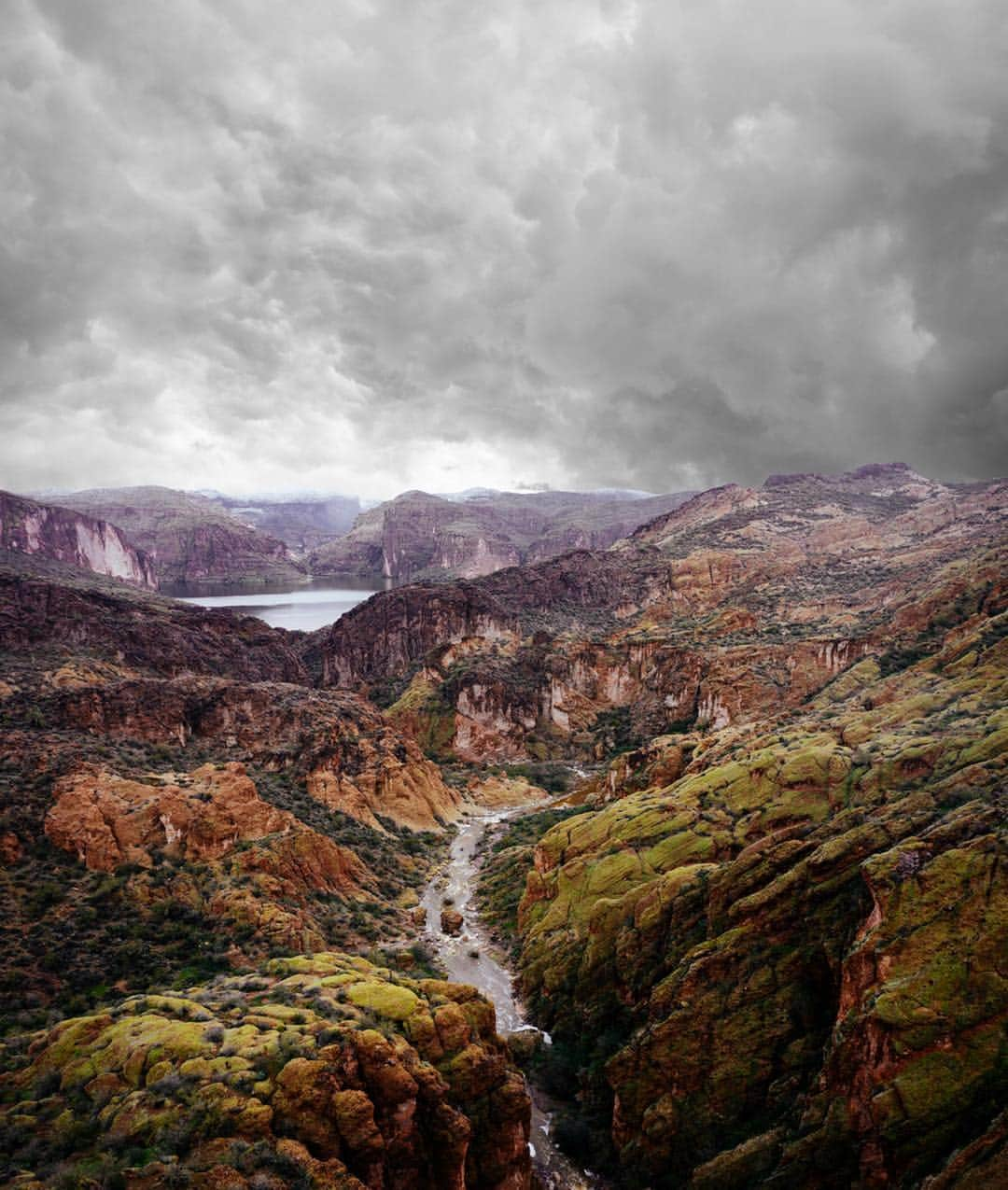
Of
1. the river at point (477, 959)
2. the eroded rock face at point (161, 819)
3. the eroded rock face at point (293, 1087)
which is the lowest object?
the river at point (477, 959)

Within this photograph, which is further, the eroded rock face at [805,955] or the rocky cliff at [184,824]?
the rocky cliff at [184,824]

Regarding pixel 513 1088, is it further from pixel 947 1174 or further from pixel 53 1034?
pixel 53 1034

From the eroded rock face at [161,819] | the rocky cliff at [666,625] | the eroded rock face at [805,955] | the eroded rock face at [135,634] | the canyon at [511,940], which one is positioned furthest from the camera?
the eroded rock face at [135,634]

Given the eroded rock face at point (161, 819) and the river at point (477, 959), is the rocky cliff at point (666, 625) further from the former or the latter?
the eroded rock face at point (161, 819)

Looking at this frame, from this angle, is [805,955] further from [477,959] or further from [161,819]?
[161,819]

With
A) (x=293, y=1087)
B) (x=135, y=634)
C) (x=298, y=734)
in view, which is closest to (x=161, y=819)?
(x=298, y=734)

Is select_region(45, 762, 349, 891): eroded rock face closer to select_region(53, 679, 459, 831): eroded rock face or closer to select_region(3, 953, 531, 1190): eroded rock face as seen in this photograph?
select_region(53, 679, 459, 831): eroded rock face

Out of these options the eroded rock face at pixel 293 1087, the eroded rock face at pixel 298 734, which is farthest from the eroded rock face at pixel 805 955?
the eroded rock face at pixel 298 734
